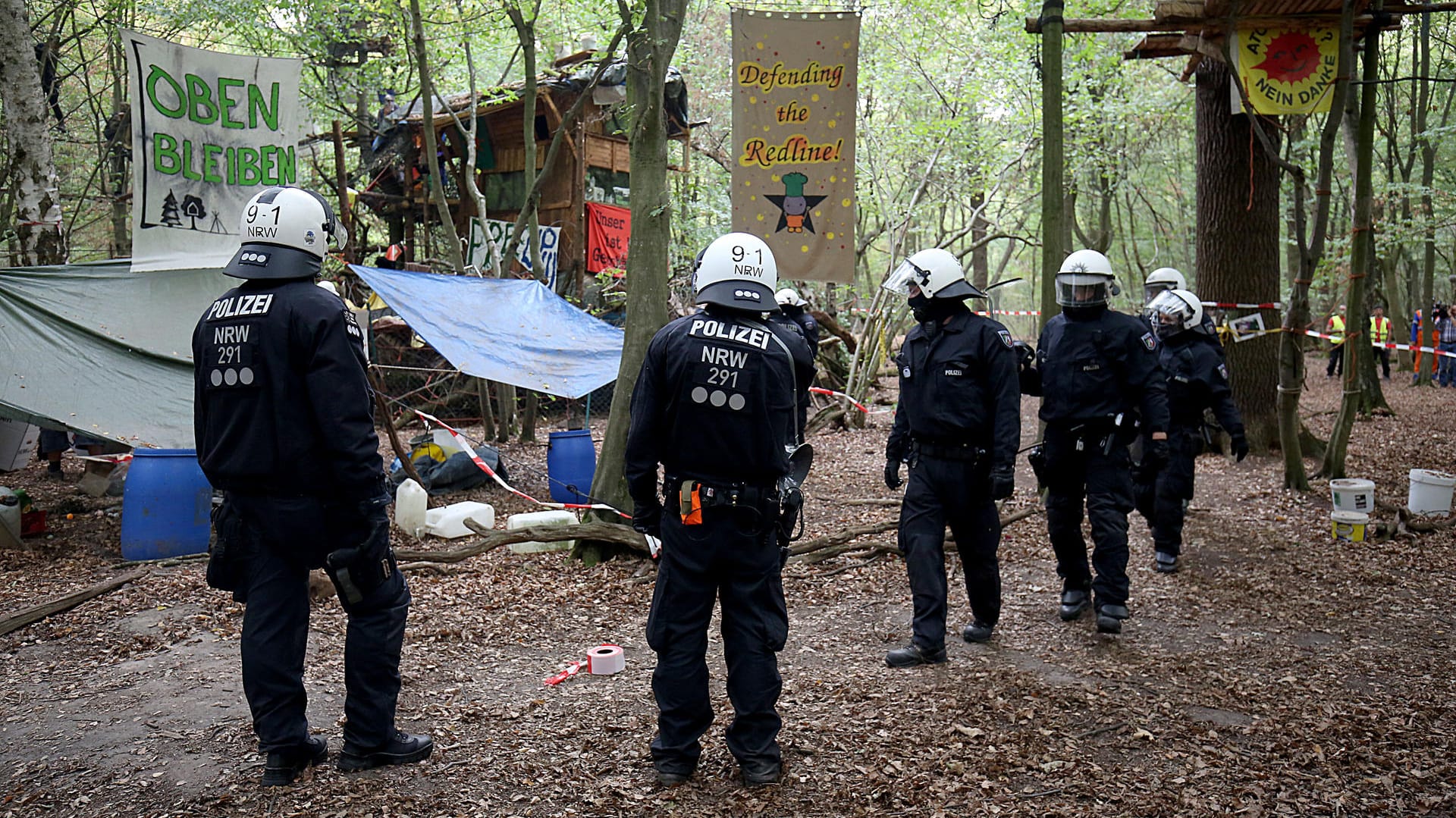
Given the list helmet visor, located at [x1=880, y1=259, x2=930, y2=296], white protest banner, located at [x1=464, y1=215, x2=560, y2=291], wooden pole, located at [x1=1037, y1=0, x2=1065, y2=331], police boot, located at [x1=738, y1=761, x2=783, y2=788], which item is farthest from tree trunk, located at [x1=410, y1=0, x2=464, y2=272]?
police boot, located at [x1=738, y1=761, x2=783, y2=788]

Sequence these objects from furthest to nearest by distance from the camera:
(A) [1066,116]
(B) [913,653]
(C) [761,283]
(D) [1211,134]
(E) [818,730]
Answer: (A) [1066,116] → (D) [1211,134] → (B) [913,653] → (E) [818,730] → (C) [761,283]

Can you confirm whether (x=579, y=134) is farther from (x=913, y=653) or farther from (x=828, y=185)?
(x=913, y=653)

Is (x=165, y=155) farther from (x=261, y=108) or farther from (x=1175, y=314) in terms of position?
(x=1175, y=314)

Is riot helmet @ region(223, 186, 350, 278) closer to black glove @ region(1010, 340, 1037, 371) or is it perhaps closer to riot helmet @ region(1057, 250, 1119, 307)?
black glove @ region(1010, 340, 1037, 371)

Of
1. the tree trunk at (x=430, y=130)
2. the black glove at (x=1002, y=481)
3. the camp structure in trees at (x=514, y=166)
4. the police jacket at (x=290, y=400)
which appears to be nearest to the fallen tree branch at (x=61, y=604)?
the police jacket at (x=290, y=400)

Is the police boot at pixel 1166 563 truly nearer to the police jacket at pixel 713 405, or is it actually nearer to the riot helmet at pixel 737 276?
the police jacket at pixel 713 405

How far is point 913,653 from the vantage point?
15.6ft

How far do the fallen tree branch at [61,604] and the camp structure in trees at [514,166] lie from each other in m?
10.4

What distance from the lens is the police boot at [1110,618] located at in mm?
5219

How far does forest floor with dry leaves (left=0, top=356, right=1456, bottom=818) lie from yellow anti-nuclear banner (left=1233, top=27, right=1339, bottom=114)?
3.58 metres

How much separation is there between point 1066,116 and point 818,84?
10877 mm

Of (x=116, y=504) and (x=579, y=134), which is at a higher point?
(x=579, y=134)

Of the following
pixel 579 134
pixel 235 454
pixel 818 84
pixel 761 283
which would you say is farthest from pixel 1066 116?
pixel 235 454

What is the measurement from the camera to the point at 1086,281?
5559mm
